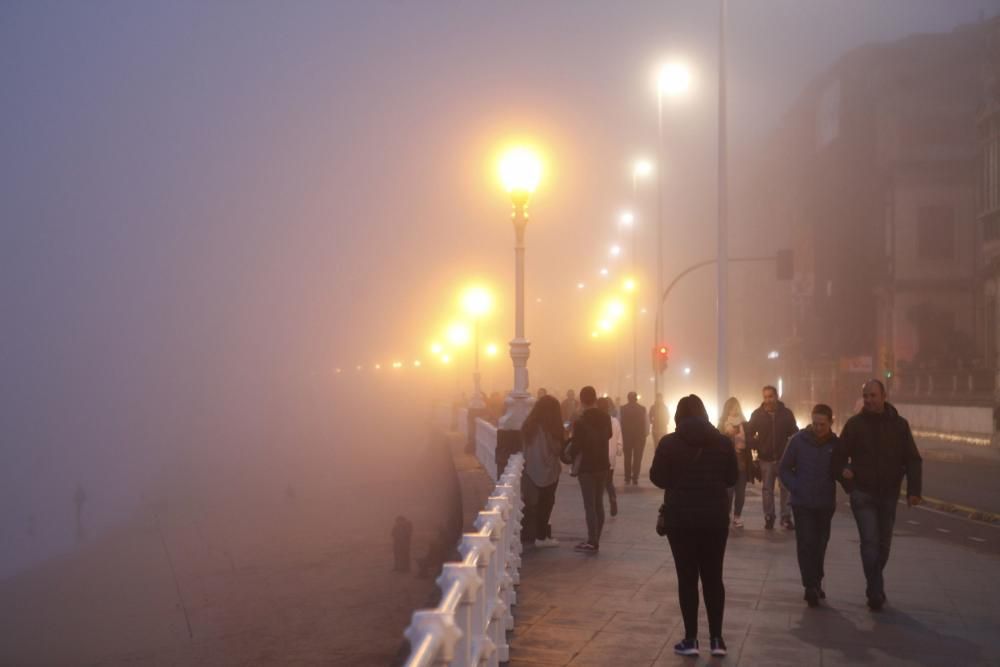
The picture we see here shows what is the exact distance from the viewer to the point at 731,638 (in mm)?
8430

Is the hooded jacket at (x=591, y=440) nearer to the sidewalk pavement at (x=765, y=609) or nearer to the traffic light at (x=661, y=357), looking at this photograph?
the sidewalk pavement at (x=765, y=609)

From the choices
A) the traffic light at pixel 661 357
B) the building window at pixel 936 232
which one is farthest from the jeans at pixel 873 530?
the building window at pixel 936 232

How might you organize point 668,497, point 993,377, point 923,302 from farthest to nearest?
point 923,302 < point 993,377 < point 668,497

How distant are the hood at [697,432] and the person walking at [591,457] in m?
4.93

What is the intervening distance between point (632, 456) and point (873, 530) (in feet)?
42.1

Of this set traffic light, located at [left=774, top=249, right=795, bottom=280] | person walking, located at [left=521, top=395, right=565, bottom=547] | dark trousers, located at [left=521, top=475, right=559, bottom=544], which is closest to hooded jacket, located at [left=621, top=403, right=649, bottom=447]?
dark trousers, located at [left=521, top=475, right=559, bottom=544]

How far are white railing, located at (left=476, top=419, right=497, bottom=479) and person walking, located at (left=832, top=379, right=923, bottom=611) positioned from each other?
11829 mm

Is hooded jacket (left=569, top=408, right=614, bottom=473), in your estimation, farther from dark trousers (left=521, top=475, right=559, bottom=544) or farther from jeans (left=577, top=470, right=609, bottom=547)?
dark trousers (left=521, top=475, right=559, bottom=544)

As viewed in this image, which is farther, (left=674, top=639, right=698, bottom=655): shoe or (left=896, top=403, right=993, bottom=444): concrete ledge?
(left=896, top=403, right=993, bottom=444): concrete ledge

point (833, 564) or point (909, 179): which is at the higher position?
point (909, 179)

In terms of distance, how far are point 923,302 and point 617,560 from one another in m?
48.8

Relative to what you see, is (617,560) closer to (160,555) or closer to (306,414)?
(160,555)

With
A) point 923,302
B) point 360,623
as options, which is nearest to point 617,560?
point 360,623

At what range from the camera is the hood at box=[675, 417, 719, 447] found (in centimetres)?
779
